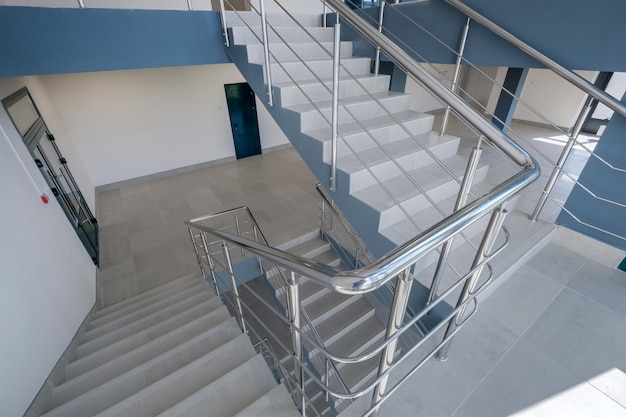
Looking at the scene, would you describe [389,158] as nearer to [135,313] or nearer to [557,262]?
[557,262]

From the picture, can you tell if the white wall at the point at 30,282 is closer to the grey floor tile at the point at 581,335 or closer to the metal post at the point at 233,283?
the metal post at the point at 233,283

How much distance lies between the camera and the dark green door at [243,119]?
18.5ft

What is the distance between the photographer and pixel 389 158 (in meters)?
1.67

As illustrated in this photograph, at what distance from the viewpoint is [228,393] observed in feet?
3.89

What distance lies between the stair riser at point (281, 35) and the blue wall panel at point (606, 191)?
2.02m

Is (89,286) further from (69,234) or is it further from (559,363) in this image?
(559,363)

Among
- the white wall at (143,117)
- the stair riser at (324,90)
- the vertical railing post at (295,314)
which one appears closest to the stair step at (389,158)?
the stair riser at (324,90)

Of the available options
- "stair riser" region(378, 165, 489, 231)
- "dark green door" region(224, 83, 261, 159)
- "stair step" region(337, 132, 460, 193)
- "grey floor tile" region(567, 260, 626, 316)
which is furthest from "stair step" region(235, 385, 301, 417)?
"dark green door" region(224, 83, 261, 159)

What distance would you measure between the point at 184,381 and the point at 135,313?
1.32m

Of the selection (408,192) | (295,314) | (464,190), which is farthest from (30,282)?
(464,190)

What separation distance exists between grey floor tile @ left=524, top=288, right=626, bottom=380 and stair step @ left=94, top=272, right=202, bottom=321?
276 cm

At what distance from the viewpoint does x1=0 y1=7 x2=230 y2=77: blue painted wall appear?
1.84 metres

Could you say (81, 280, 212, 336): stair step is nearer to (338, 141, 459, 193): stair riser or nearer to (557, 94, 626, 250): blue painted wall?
(338, 141, 459, 193): stair riser

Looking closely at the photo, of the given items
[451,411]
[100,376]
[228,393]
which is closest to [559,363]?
[451,411]
